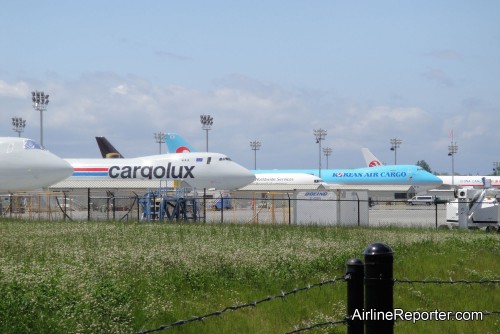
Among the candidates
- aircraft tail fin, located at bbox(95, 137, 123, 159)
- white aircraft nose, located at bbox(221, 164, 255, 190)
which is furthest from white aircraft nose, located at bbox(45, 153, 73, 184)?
aircraft tail fin, located at bbox(95, 137, 123, 159)

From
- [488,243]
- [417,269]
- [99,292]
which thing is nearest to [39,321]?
[99,292]

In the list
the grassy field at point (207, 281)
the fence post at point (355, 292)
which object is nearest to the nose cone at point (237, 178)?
the grassy field at point (207, 281)

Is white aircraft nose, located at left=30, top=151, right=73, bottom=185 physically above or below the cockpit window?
below

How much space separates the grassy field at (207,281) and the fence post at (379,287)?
4.56m

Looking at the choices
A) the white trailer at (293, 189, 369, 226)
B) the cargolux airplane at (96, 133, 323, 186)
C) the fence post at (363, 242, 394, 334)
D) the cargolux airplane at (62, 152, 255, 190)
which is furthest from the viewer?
the cargolux airplane at (96, 133, 323, 186)

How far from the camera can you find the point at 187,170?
55.8m

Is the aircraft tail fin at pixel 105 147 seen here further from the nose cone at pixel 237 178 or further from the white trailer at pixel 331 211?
the white trailer at pixel 331 211

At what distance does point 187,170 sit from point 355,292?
49.2 m

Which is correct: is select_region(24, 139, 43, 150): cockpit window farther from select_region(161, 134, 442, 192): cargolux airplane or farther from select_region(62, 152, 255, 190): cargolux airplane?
select_region(161, 134, 442, 192): cargolux airplane

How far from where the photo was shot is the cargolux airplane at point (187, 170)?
182 feet

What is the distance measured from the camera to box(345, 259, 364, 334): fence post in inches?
269

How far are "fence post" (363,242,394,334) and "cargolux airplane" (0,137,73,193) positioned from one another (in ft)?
94.5

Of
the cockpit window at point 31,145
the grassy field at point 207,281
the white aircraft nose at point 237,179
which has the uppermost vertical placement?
the cockpit window at point 31,145

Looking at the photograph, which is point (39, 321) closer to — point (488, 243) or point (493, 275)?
point (493, 275)
